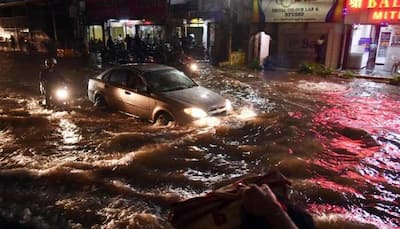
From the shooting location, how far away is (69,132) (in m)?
8.23

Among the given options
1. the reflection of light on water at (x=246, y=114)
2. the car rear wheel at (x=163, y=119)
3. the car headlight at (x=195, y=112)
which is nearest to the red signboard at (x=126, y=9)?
the reflection of light on water at (x=246, y=114)

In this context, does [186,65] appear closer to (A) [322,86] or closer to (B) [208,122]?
(A) [322,86]

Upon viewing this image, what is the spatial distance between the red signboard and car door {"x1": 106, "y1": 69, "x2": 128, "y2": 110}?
11416mm

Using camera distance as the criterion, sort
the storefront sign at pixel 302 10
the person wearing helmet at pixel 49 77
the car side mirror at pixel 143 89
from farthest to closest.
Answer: the storefront sign at pixel 302 10, the person wearing helmet at pixel 49 77, the car side mirror at pixel 143 89

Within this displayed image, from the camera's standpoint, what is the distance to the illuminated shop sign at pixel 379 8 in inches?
580

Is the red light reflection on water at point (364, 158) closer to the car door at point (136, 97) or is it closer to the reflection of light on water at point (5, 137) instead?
the car door at point (136, 97)

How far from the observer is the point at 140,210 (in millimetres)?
4605

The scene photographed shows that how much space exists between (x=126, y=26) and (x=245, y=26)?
11053 millimetres

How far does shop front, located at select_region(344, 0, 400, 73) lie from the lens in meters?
15.2

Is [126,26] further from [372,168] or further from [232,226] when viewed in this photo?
[232,226]

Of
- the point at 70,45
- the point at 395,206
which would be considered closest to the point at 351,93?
the point at 395,206

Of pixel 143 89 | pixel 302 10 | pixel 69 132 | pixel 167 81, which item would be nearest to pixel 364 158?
pixel 167 81

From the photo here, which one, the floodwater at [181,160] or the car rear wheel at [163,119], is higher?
the car rear wheel at [163,119]

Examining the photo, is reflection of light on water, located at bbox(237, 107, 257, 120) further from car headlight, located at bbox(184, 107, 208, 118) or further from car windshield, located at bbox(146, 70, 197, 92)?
car headlight, located at bbox(184, 107, 208, 118)
